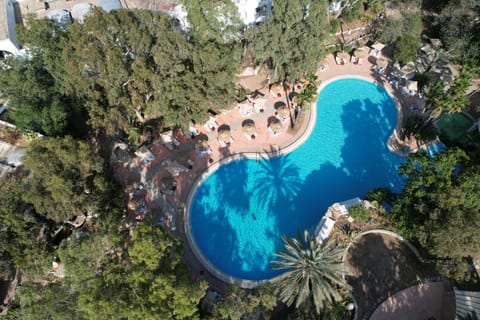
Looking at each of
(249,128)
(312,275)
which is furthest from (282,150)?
(312,275)

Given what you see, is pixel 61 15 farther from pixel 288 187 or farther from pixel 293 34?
pixel 288 187

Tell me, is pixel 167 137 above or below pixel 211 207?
above

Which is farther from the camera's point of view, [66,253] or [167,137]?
[167,137]

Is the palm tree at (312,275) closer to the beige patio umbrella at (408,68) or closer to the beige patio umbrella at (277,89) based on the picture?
the beige patio umbrella at (277,89)

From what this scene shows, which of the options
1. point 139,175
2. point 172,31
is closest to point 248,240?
point 139,175

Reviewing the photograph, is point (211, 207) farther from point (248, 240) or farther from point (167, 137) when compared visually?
point (167, 137)

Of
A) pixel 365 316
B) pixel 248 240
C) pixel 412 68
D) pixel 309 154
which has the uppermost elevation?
pixel 412 68
